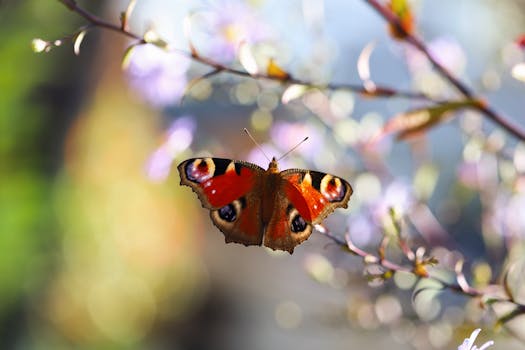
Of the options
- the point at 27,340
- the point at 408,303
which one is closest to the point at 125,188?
the point at 27,340

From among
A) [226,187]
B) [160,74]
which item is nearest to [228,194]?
[226,187]

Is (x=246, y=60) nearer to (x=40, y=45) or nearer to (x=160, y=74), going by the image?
(x=40, y=45)

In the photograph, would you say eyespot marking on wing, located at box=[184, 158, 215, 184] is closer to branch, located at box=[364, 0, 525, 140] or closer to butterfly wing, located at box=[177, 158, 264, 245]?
butterfly wing, located at box=[177, 158, 264, 245]

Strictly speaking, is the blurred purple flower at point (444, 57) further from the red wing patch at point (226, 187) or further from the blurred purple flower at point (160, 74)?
the red wing patch at point (226, 187)

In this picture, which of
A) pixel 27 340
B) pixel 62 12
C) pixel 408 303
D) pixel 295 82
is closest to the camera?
pixel 295 82

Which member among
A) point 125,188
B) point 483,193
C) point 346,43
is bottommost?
point 125,188

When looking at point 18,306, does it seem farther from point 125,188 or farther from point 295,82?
point 295,82
